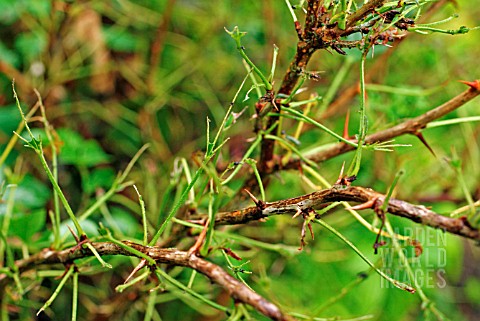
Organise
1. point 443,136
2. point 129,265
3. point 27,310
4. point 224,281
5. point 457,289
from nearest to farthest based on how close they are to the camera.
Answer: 1. point 224,281
2. point 27,310
3. point 129,265
4. point 443,136
5. point 457,289

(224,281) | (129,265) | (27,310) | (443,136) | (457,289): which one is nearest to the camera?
(224,281)

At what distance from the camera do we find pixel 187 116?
3.77ft

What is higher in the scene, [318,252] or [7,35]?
[7,35]

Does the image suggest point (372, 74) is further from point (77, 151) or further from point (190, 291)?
point (190, 291)

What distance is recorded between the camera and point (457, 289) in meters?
1.42

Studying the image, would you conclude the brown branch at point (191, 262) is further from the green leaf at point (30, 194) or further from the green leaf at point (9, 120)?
the green leaf at point (9, 120)

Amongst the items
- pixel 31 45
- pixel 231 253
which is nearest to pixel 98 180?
pixel 31 45

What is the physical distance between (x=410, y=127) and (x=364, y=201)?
0.24 metres

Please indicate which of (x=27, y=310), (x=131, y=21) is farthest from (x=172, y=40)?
(x=27, y=310)

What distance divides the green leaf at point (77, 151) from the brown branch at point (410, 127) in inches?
15.9

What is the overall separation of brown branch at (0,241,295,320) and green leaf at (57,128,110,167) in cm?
32

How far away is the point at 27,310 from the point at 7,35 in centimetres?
61

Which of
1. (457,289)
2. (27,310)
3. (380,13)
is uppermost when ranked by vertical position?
(380,13)

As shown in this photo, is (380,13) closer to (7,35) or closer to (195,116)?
(195,116)
